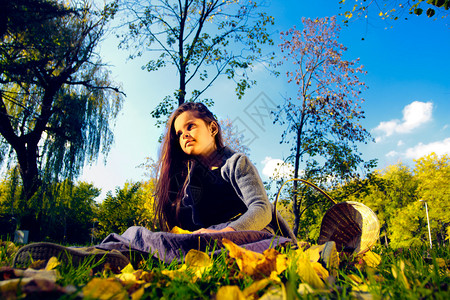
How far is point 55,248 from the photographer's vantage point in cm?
136

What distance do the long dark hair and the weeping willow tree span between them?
11.0 metres

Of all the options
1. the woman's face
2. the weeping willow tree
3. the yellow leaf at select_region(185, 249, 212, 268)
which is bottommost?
the yellow leaf at select_region(185, 249, 212, 268)

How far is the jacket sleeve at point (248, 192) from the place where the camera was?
1.97 m

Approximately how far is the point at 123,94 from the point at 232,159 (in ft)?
44.5

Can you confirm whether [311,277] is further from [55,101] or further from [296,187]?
[55,101]

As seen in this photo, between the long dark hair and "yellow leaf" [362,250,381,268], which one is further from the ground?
the long dark hair

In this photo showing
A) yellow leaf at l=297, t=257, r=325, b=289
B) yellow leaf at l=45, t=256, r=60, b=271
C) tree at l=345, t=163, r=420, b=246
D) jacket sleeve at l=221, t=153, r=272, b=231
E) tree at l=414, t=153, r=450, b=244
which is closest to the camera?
yellow leaf at l=297, t=257, r=325, b=289

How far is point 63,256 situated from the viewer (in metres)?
1.34

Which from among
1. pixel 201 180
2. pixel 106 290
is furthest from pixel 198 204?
pixel 106 290

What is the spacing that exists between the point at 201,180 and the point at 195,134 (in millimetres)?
421

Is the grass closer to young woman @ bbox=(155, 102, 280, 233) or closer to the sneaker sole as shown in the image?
the sneaker sole

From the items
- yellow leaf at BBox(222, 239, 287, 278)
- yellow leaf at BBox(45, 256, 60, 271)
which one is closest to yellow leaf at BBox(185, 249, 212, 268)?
yellow leaf at BBox(222, 239, 287, 278)

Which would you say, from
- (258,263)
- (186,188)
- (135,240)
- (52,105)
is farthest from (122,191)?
(258,263)

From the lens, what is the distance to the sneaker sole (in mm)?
1319
